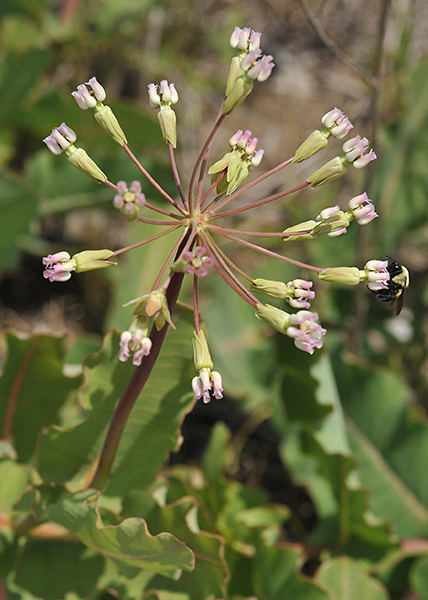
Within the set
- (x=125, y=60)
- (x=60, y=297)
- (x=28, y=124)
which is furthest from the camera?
(x=125, y=60)

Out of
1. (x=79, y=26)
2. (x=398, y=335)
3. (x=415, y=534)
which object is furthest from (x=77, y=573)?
(x=79, y=26)

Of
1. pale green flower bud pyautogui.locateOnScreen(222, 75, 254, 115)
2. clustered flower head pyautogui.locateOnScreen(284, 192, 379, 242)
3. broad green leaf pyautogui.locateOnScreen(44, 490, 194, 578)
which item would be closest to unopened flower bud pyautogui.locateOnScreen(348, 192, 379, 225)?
clustered flower head pyautogui.locateOnScreen(284, 192, 379, 242)

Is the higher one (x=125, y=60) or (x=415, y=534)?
(x=125, y=60)

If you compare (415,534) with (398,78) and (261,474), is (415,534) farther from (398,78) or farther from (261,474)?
(398,78)

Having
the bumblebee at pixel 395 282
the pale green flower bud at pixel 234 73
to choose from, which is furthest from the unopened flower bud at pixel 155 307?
the bumblebee at pixel 395 282

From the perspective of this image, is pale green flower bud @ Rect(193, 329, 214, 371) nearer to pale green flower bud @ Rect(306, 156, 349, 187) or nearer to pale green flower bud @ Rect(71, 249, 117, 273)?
pale green flower bud @ Rect(71, 249, 117, 273)

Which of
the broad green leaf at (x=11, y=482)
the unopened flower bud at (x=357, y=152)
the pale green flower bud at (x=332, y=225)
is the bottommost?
the broad green leaf at (x=11, y=482)

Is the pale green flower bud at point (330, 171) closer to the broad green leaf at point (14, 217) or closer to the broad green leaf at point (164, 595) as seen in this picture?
the broad green leaf at point (164, 595)
